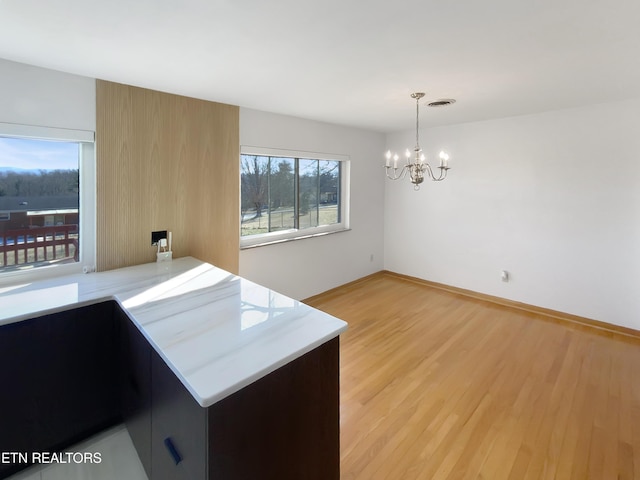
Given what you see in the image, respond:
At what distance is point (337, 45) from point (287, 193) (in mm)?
2188

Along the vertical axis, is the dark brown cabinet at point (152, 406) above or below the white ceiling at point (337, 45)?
below

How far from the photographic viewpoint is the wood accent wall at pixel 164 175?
2.33 m

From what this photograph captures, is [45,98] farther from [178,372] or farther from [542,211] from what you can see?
[542,211]

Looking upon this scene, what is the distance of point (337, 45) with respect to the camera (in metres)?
1.76

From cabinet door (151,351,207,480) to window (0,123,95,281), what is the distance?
150 centimetres

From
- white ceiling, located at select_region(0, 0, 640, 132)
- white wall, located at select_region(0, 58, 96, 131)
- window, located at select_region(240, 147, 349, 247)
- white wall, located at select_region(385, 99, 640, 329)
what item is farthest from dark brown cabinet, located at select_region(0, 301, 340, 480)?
white wall, located at select_region(385, 99, 640, 329)

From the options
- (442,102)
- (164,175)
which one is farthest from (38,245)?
(442,102)

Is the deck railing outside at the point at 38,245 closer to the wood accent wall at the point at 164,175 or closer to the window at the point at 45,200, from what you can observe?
the window at the point at 45,200

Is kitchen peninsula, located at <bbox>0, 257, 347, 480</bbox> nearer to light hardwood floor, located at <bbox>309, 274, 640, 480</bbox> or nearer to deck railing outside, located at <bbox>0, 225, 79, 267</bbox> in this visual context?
deck railing outside, located at <bbox>0, 225, 79, 267</bbox>

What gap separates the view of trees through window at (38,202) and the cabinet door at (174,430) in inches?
59.7

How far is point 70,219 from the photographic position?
228 cm

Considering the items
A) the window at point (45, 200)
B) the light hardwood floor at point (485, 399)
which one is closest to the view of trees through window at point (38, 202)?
the window at point (45, 200)

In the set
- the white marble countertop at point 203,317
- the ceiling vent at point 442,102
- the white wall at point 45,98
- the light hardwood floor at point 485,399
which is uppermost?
the ceiling vent at point 442,102

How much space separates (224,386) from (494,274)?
402cm
